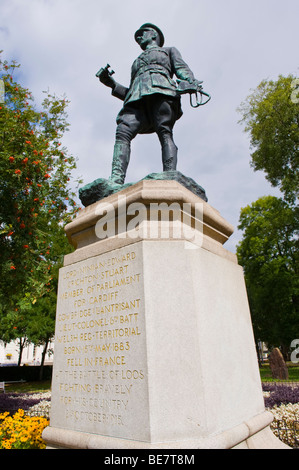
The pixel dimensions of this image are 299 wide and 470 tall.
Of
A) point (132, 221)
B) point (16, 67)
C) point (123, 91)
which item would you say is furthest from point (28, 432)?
point (16, 67)

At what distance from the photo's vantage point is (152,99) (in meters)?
4.50

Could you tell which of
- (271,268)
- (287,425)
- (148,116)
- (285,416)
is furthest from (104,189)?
(271,268)

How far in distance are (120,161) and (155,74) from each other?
137 centimetres

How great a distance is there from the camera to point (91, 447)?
2.73 metres

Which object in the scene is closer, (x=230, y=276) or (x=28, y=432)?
(x=230, y=276)

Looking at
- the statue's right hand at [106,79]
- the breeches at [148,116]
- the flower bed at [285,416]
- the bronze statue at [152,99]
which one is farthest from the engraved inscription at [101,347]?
the flower bed at [285,416]

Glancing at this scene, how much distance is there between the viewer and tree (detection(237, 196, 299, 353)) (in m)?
26.5

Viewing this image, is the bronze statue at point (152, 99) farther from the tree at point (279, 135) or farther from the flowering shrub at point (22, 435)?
the tree at point (279, 135)

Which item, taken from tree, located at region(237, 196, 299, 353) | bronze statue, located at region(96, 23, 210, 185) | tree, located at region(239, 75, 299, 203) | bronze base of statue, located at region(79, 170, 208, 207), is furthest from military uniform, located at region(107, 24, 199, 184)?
tree, located at region(237, 196, 299, 353)

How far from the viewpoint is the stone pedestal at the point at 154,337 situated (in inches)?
102

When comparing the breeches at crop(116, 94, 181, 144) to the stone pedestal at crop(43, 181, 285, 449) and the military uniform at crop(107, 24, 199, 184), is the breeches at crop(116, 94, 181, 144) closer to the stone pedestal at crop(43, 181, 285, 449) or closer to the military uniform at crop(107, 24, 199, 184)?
the military uniform at crop(107, 24, 199, 184)

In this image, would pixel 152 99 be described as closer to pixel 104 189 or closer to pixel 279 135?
pixel 104 189
